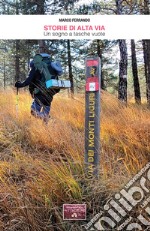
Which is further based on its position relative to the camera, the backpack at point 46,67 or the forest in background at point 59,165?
the backpack at point 46,67

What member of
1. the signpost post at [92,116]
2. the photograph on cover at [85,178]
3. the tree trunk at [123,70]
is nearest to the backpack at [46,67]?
the photograph on cover at [85,178]

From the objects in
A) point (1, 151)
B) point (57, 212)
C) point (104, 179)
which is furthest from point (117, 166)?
point (1, 151)

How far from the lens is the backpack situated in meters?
5.04

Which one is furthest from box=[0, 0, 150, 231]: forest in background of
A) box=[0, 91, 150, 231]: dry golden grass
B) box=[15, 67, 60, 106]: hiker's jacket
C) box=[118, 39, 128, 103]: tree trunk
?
box=[118, 39, 128, 103]: tree trunk

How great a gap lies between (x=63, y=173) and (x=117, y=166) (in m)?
0.64

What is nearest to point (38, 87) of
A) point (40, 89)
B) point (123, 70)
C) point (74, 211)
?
point (40, 89)

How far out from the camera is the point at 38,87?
5152mm

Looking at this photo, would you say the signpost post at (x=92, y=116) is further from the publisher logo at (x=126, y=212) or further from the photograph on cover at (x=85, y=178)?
the publisher logo at (x=126, y=212)

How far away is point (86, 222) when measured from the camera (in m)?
2.52

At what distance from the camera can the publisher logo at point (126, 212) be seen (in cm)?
240

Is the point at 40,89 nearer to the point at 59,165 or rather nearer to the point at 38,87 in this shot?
the point at 38,87

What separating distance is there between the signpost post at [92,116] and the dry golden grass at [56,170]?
99 millimetres

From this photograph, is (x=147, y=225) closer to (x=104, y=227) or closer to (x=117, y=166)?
(x=104, y=227)

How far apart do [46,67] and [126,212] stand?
3238 mm
